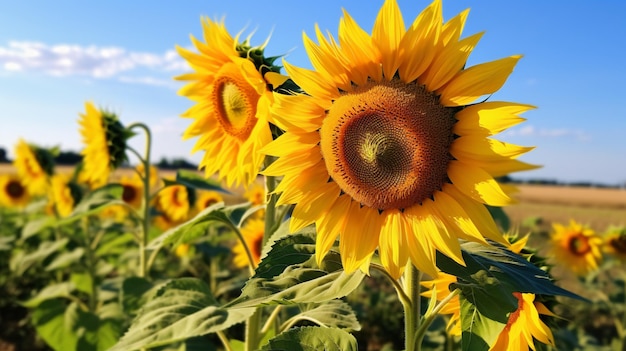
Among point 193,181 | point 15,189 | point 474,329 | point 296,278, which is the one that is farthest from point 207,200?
point 474,329

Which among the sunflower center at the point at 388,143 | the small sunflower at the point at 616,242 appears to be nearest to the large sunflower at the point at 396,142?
the sunflower center at the point at 388,143

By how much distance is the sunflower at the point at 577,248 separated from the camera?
477 centimetres

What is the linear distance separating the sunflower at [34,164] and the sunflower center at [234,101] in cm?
374

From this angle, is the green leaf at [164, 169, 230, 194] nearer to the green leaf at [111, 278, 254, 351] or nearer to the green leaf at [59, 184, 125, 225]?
the green leaf at [59, 184, 125, 225]

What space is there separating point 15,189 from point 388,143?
632 centimetres

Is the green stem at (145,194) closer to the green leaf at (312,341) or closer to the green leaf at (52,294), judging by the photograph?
the green leaf at (52,294)

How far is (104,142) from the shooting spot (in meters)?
3.18

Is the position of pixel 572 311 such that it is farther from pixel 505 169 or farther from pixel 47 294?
pixel 505 169

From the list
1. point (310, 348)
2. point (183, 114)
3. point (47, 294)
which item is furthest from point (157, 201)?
point (310, 348)

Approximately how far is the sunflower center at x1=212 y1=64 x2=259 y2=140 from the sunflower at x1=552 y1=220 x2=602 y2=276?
3769mm

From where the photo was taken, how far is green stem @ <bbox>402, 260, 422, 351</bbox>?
54.6 inches

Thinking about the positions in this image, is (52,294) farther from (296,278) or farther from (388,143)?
(388,143)

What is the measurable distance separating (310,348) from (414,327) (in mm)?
268

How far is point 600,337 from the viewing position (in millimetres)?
5934
